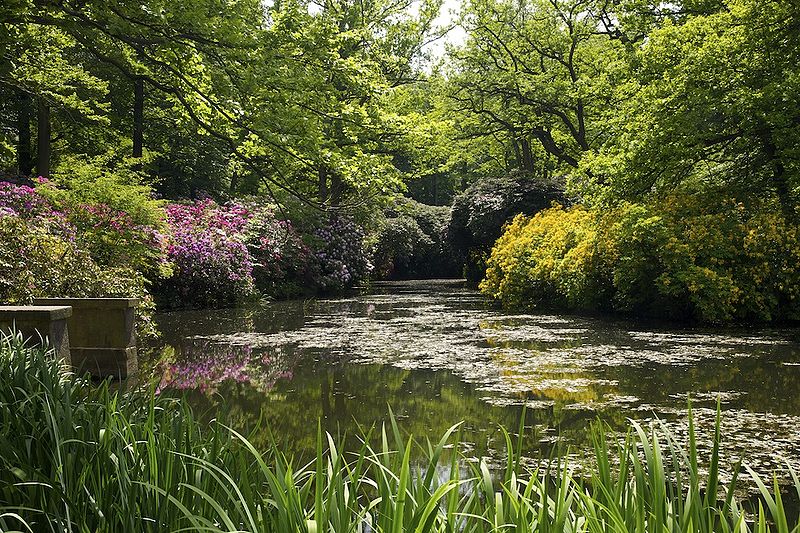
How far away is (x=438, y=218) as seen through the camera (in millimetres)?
29094

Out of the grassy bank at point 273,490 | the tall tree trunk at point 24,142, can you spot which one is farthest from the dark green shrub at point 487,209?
the grassy bank at point 273,490

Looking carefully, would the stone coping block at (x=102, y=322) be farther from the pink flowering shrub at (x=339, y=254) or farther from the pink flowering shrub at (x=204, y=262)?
the pink flowering shrub at (x=339, y=254)

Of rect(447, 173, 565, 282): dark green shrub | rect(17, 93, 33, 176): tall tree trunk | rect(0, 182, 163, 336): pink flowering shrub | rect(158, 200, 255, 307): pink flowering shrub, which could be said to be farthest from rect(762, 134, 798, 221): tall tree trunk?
rect(17, 93, 33, 176): tall tree trunk

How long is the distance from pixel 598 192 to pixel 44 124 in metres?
13.7

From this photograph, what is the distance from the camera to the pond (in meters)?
4.64

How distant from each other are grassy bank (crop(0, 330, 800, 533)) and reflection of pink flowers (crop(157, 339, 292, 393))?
3.16m

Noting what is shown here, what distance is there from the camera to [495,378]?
644 cm

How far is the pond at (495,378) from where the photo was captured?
464cm

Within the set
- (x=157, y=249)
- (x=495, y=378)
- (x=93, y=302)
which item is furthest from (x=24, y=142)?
(x=495, y=378)

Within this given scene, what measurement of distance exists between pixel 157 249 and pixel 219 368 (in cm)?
470

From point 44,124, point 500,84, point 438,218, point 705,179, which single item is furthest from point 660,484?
point 438,218

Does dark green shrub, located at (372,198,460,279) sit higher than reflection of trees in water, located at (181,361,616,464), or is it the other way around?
dark green shrub, located at (372,198,460,279)

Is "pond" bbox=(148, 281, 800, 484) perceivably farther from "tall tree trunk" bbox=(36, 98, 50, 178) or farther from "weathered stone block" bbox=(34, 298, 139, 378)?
"tall tree trunk" bbox=(36, 98, 50, 178)

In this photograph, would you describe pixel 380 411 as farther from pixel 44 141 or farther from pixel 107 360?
pixel 44 141
